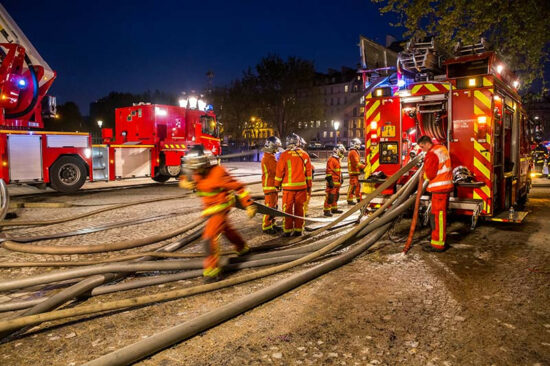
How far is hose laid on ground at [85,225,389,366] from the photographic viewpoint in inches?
94.3

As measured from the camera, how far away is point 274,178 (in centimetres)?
653

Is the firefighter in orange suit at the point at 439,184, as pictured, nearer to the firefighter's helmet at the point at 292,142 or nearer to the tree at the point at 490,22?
the firefighter's helmet at the point at 292,142

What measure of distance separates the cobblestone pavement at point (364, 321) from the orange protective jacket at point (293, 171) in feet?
5.29

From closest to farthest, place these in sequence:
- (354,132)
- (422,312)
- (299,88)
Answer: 1. (422,312)
2. (299,88)
3. (354,132)

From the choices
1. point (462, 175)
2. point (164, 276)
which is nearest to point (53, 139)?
point (164, 276)

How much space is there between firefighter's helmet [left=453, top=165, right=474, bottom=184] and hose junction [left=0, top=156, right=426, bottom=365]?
84 centimetres

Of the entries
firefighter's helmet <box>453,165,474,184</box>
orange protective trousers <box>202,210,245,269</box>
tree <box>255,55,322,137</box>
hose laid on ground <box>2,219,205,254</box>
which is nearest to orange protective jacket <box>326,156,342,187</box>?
firefighter's helmet <box>453,165,474,184</box>

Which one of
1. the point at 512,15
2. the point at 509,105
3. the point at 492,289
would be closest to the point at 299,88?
the point at 512,15

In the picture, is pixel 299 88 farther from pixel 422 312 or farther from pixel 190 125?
pixel 422 312

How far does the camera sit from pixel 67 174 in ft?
38.4

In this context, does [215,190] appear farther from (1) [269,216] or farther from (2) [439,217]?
(2) [439,217]

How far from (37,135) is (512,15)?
13452 mm

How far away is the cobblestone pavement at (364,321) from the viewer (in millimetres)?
2682

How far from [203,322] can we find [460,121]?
5.36 metres
